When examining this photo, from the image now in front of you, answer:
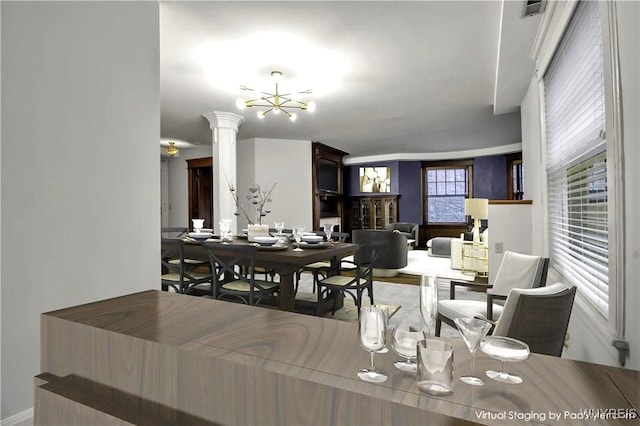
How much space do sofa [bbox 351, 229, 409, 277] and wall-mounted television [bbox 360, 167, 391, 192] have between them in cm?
425

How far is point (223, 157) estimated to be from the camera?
18.2 feet

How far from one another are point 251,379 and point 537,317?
1329mm

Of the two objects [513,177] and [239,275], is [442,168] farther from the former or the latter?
[239,275]

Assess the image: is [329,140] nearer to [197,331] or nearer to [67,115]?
[67,115]

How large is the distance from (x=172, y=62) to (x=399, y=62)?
220cm

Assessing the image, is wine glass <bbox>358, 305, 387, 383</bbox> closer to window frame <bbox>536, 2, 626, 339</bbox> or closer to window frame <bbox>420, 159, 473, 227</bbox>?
window frame <bbox>536, 2, 626, 339</bbox>

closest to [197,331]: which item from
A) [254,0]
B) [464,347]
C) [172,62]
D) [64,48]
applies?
[464,347]

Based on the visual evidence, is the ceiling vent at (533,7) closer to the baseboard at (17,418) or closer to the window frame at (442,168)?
the baseboard at (17,418)

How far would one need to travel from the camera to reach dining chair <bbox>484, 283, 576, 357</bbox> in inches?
59.7

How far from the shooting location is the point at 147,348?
35.1 inches

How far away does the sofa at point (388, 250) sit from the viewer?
5609mm

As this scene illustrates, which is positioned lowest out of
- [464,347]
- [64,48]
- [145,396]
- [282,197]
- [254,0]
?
[145,396]

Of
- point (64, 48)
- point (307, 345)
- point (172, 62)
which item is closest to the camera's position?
point (307, 345)

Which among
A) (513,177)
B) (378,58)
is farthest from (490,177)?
(378,58)
